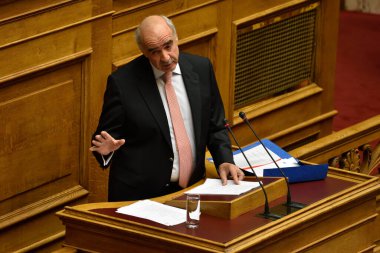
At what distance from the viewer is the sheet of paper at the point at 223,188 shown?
4.70 m

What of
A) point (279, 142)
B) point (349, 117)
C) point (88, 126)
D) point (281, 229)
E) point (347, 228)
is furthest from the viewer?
point (349, 117)

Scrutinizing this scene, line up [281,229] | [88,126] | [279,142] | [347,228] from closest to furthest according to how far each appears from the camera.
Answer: [281,229] < [347,228] < [88,126] < [279,142]

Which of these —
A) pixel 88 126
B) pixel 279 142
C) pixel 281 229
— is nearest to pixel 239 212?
pixel 281 229

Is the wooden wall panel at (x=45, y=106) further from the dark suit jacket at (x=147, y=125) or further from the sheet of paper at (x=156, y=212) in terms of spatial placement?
the sheet of paper at (x=156, y=212)

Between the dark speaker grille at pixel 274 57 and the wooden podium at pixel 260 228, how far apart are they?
1.63 metres

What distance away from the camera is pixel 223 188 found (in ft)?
15.6

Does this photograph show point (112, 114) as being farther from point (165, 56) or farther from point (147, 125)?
point (165, 56)

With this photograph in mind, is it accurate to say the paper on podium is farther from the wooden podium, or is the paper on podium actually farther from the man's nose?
the man's nose

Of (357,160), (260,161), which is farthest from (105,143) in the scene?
(357,160)

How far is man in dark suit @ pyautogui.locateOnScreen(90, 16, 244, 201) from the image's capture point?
15.6 ft

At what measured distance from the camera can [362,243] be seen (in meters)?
4.91

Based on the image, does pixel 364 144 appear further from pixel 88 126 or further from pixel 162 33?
pixel 162 33

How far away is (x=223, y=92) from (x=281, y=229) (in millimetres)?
1992

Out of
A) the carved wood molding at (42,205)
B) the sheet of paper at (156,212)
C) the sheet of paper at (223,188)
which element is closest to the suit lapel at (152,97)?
the sheet of paper at (223,188)
